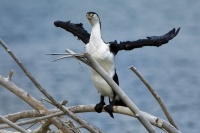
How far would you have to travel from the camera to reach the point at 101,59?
1955 mm

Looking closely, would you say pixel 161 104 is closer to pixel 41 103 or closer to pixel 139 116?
pixel 139 116

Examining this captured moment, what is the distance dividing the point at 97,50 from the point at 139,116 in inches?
16.4

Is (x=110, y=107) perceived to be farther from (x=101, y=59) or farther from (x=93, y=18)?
(x=93, y=18)

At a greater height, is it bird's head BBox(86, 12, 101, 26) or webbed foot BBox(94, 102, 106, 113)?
bird's head BBox(86, 12, 101, 26)

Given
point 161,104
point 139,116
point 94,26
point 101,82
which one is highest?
point 94,26

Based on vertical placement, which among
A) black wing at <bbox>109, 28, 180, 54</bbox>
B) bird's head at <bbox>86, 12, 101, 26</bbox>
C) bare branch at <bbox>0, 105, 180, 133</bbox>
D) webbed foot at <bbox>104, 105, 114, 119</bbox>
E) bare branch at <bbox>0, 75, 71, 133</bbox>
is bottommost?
bare branch at <bbox>0, 105, 180, 133</bbox>

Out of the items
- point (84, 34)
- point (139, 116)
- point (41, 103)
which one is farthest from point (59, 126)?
point (139, 116)

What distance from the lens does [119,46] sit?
200cm

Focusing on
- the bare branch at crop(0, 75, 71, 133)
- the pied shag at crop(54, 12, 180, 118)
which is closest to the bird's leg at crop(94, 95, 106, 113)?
the pied shag at crop(54, 12, 180, 118)

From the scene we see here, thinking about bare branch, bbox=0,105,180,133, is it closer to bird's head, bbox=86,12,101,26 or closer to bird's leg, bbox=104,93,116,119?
bird's leg, bbox=104,93,116,119

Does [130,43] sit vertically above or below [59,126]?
above

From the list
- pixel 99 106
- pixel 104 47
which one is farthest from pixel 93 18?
pixel 99 106

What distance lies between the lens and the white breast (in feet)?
6.36

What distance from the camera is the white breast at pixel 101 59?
1.94m
